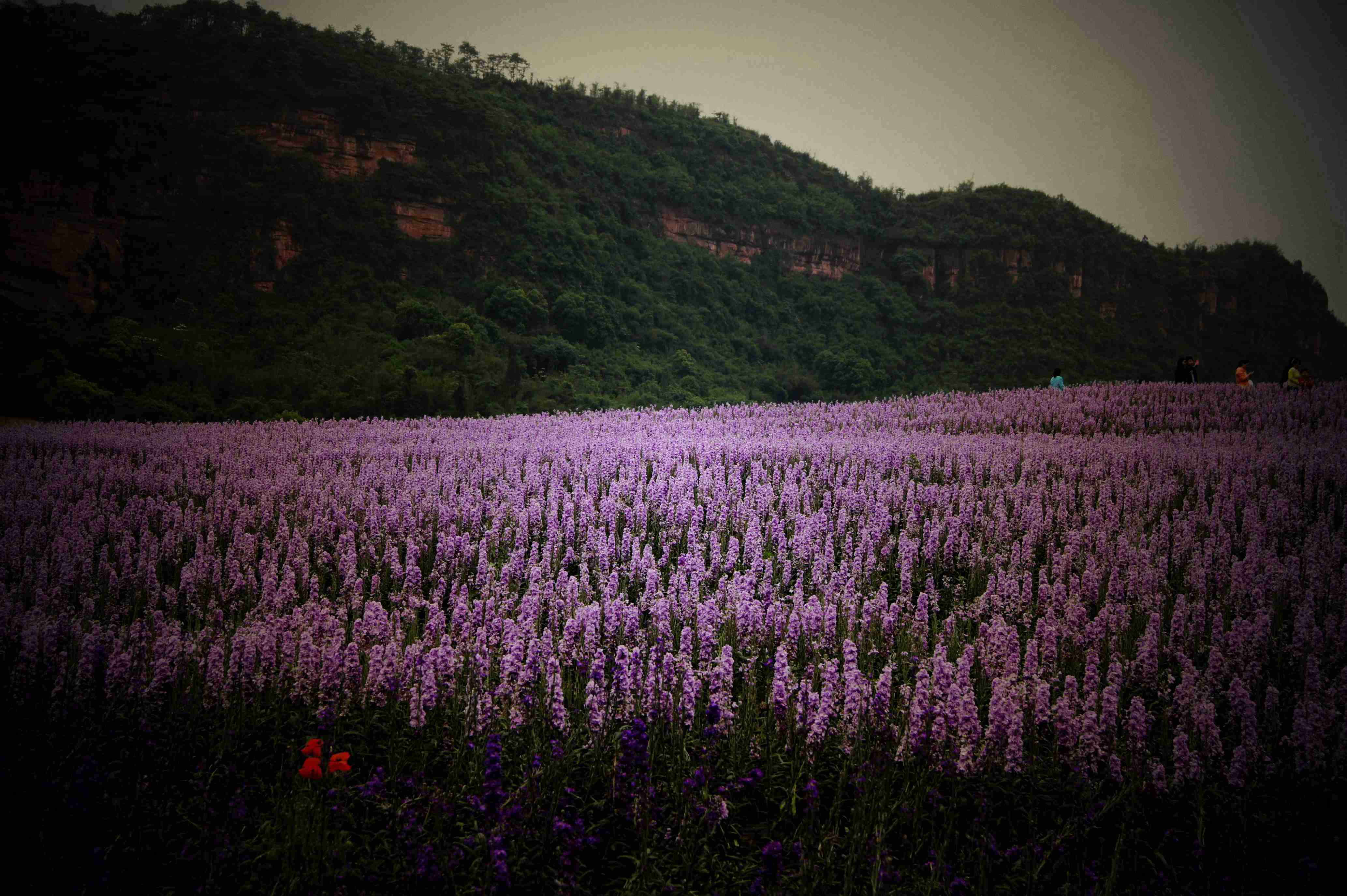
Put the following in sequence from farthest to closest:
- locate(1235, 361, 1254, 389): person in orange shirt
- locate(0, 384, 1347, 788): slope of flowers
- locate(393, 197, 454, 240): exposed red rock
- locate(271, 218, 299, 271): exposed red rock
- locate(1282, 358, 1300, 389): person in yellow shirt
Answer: locate(393, 197, 454, 240): exposed red rock < locate(271, 218, 299, 271): exposed red rock < locate(1235, 361, 1254, 389): person in orange shirt < locate(1282, 358, 1300, 389): person in yellow shirt < locate(0, 384, 1347, 788): slope of flowers

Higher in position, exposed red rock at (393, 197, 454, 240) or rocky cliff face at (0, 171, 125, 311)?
exposed red rock at (393, 197, 454, 240)

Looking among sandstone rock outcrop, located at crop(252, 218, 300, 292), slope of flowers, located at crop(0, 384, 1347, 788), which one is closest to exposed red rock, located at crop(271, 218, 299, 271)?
sandstone rock outcrop, located at crop(252, 218, 300, 292)

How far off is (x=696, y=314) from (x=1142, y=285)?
61.6 meters

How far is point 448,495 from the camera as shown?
9281 mm

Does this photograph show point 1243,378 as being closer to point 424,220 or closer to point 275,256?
point 275,256

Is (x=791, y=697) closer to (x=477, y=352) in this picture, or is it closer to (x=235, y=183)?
(x=477, y=352)

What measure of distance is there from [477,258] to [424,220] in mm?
4665

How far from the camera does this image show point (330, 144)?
50.8 metres

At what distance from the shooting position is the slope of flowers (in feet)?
13.2

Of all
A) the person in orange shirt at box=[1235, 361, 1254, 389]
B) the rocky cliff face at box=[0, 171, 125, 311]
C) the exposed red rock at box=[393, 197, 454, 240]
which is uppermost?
the exposed red rock at box=[393, 197, 454, 240]

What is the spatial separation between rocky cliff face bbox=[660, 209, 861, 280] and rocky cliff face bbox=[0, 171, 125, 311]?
46611mm

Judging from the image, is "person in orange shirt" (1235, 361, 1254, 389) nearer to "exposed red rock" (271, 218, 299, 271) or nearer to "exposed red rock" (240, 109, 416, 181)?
"exposed red rock" (271, 218, 299, 271)

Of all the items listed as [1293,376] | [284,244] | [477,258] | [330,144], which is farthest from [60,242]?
[1293,376]

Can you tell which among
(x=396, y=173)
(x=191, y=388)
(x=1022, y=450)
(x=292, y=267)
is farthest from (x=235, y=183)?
(x=1022, y=450)
